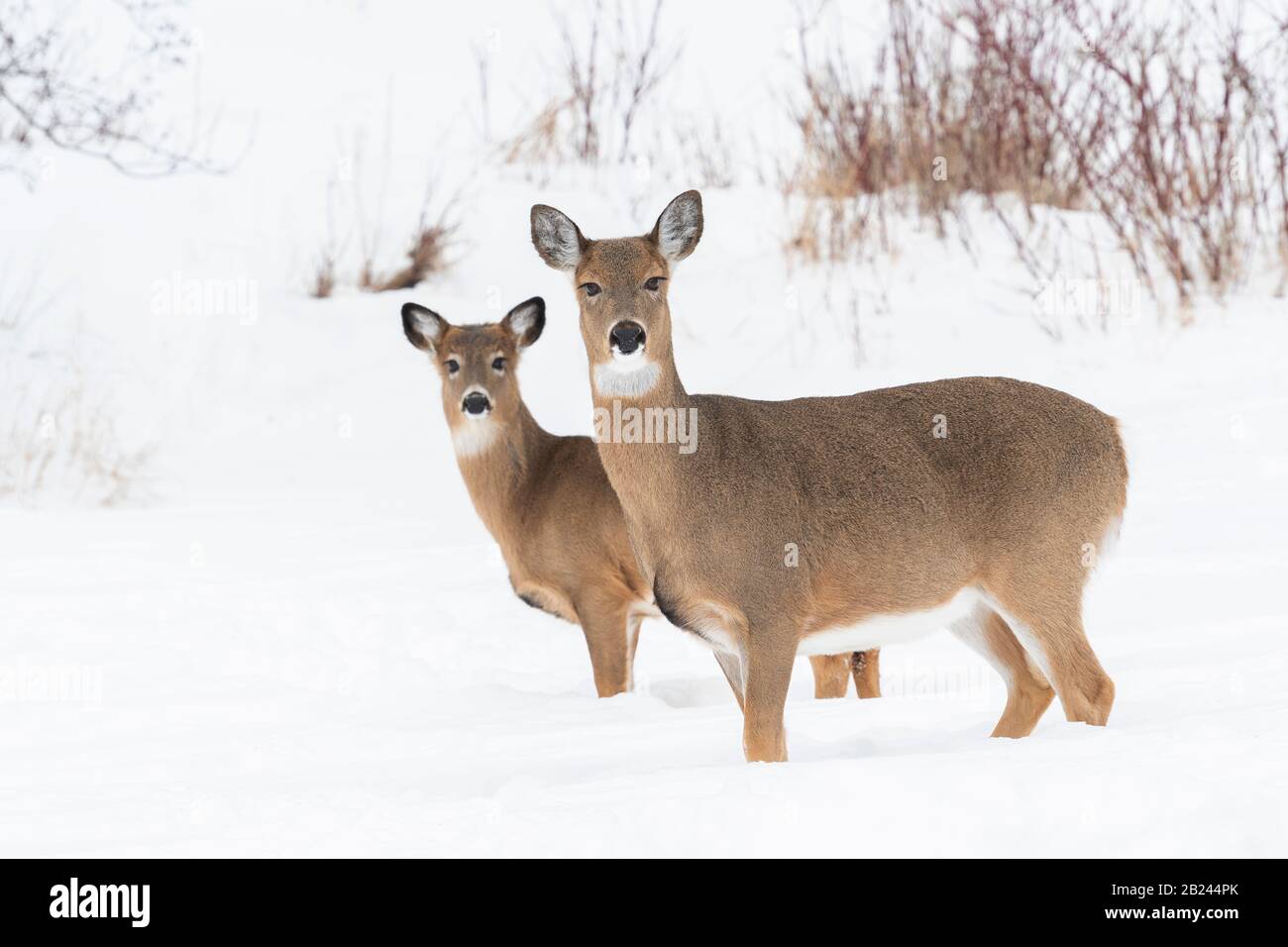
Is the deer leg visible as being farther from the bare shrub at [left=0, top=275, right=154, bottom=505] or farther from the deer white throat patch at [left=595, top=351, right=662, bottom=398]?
the bare shrub at [left=0, top=275, right=154, bottom=505]

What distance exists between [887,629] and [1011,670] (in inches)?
30.9

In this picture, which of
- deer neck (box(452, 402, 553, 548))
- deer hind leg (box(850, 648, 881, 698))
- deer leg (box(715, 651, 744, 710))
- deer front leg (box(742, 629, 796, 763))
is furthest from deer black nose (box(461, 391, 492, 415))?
deer front leg (box(742, 629, 796, 763))

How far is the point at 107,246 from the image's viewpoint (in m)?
15.6

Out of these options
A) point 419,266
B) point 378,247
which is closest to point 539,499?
point 419,266

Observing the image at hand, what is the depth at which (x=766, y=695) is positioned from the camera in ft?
17.5

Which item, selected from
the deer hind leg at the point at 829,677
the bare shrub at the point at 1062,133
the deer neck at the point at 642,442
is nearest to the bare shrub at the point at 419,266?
the bare shrub at the point at 1062,133

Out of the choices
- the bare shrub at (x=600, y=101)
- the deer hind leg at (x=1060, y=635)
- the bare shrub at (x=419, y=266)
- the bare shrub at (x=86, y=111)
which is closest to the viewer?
the deer hind leg at (x=1060, y=635)

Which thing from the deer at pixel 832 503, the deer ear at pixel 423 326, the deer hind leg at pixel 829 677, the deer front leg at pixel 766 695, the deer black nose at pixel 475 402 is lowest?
the deer hind leg at pixel 829 677

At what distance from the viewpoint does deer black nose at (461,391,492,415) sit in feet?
25.8

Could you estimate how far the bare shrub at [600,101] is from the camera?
17.4 m

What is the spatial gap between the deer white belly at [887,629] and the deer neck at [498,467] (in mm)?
2583

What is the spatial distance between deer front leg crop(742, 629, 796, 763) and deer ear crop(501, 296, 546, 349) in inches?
132

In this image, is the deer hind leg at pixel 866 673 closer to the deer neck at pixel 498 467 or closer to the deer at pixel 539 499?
the deer at pixel 539 499

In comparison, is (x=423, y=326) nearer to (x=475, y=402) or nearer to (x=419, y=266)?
(x=475, y=402)
